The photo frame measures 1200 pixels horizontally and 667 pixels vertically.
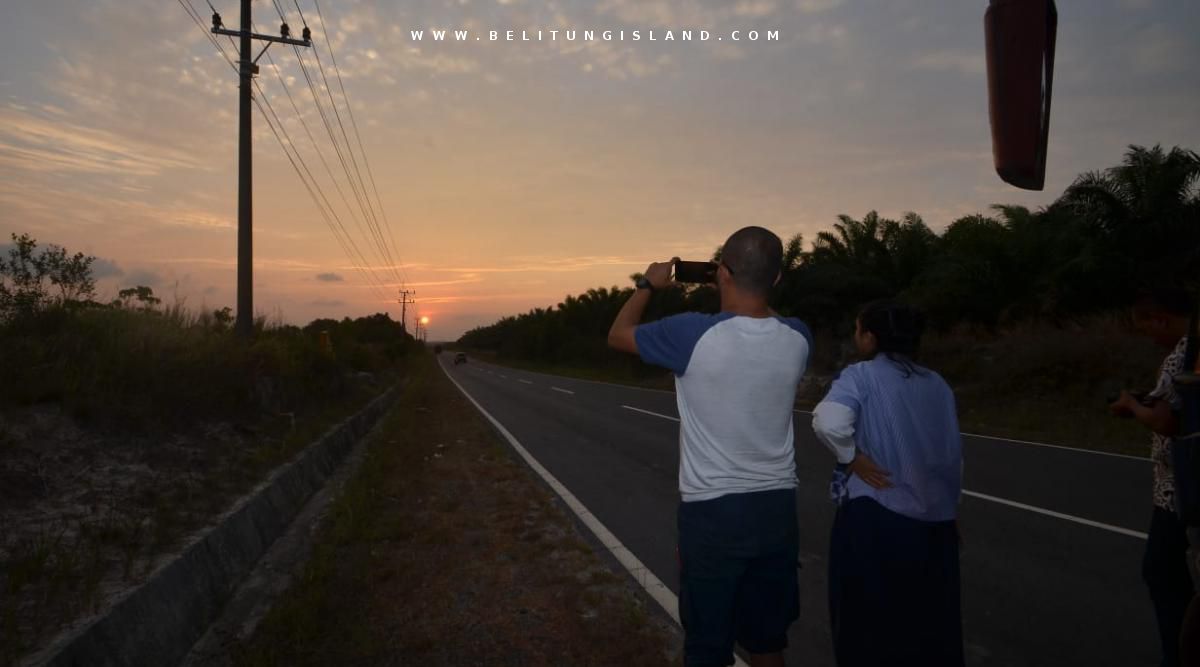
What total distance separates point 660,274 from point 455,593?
136 inches

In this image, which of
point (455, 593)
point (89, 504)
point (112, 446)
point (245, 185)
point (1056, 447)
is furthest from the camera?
point (245, 185)

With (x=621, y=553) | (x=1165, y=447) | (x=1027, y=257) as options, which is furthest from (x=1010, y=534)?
(x=1027, y=257)

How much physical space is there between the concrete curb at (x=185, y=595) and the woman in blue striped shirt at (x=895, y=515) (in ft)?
10.7

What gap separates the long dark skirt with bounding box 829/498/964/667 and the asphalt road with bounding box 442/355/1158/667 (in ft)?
5.44

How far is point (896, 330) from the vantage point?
306 centimetres

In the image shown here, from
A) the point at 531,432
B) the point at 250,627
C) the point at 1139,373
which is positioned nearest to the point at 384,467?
the point at 531,432

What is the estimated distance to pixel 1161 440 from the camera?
12.5ft

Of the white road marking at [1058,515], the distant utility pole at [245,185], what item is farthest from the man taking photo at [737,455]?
the distant utility pole at [245,185]

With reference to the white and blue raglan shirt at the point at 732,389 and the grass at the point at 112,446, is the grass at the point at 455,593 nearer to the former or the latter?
the grass at the point at 112,446

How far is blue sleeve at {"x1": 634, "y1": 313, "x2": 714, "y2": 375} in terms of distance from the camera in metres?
2.75

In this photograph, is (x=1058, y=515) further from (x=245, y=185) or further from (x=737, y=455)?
(x=245, y=185)

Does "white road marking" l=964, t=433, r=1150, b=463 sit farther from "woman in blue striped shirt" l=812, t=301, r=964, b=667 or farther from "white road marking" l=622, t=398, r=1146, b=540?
"woman in blue striped shirt" l=812, t=301, r=964, b=667

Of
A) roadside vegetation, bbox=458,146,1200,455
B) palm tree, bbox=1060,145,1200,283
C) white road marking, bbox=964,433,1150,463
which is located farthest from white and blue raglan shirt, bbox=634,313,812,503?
palm tree, bbox=1060,145,1200,283

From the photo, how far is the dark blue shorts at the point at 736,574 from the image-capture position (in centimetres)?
275
